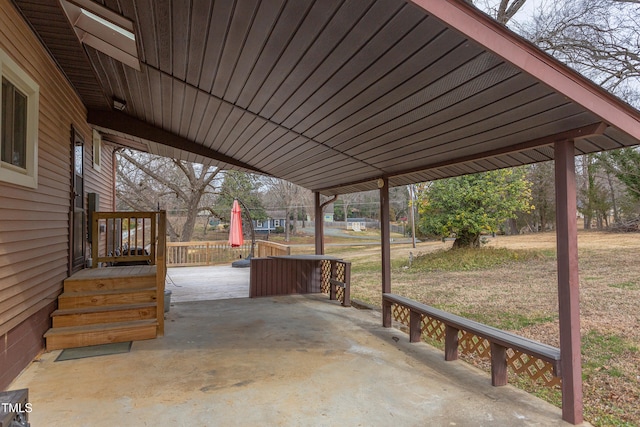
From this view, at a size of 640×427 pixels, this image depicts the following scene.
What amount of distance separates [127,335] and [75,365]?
744 millimetres

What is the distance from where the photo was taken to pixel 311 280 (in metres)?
7.48

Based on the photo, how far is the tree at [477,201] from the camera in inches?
418

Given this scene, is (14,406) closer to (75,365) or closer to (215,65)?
(75,365)

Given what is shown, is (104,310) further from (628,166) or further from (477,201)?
(628,166)

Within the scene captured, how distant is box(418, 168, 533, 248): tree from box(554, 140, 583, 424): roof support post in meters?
8.32

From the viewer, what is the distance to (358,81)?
2775 millimetres

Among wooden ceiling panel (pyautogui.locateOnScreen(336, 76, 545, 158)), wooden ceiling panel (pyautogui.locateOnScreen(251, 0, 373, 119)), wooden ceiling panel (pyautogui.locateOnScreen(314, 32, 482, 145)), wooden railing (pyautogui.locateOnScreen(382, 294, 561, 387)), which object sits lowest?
wooden railing (pyautogui.locateOnScreen(382, 294, 561, 387))

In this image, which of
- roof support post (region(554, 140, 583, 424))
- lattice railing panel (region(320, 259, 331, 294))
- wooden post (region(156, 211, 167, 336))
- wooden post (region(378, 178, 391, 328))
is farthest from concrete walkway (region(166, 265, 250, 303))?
roof support post (region(554, 140, 583, 424))

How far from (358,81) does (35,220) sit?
3204 mm

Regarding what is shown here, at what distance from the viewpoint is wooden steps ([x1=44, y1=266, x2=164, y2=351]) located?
3.93 meters

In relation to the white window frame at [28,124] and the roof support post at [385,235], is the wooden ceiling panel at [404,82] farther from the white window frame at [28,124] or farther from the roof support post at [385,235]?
the white window frame at [28,124]

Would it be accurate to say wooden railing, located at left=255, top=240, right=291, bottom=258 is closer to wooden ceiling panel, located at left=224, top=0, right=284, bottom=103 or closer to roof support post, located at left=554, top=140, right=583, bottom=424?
wooden ceiling panel, located at left=224, top=0, right=284, bottom=103

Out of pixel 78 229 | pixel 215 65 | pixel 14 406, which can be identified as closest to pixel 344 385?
pixel 14 406

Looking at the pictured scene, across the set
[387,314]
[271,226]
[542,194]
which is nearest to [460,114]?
[387,314]
